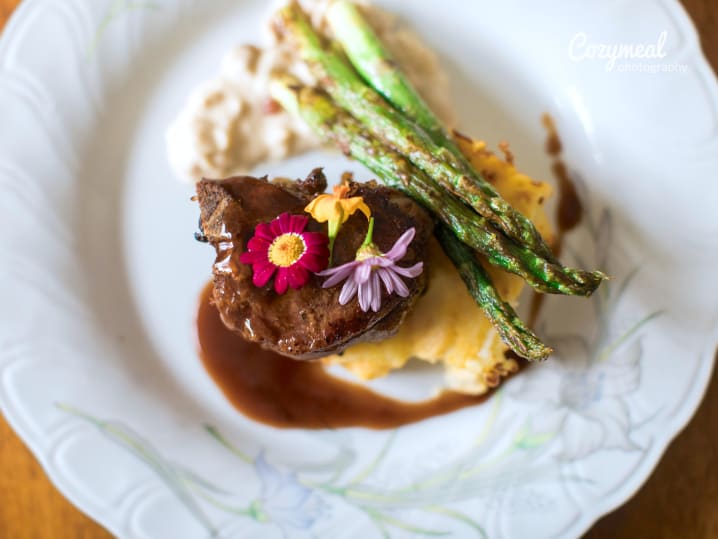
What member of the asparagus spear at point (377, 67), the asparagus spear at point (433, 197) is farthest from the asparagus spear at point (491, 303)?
the asparagus spear at point (377, 67)

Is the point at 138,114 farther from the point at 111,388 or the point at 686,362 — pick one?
the point at 686,362

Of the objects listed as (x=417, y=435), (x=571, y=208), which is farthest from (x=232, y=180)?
(x=571, y=208)

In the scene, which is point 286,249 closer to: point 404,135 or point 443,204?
point 443,204

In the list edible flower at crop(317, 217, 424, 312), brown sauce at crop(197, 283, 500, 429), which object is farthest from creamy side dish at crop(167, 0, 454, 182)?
edible flower at crop(317, 217, 424, 312)

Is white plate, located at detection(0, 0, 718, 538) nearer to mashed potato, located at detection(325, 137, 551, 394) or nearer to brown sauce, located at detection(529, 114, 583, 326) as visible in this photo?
brown sauce, located at detection(529, 114, 583, 326)

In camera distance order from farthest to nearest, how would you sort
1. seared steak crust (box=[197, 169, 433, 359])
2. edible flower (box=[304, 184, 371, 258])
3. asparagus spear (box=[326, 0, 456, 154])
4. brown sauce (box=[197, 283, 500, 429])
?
brown sauce (box=[197, 283, 500, 429]) < asparagus spear (box=[326, 0, 456, 154]) < seared steak crust (box=[197, 169, 433, 359]) < edible flower (box=[304, 184, 371, 258])

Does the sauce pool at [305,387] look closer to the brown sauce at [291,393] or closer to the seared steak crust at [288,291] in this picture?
the brown sauce at [291,393]

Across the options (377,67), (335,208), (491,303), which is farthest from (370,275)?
(377,67)
